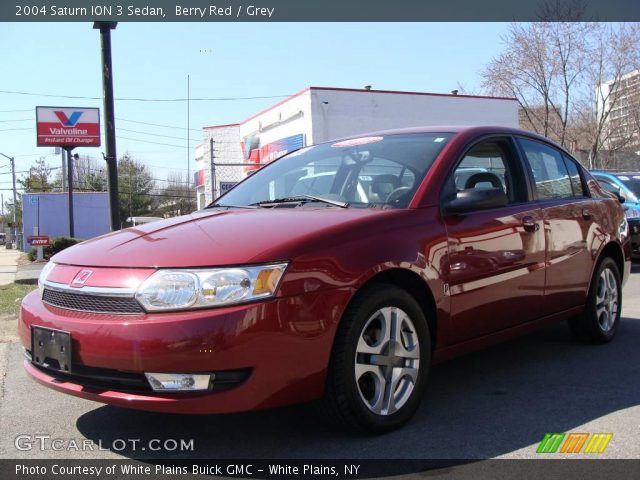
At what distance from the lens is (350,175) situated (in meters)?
3.96

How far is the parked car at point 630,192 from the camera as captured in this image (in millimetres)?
10102

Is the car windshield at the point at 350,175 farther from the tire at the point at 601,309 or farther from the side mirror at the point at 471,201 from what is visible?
the tire at the point at 601,309

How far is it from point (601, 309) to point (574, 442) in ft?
7.45

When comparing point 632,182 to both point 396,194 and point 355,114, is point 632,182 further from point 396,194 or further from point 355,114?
point 355,114

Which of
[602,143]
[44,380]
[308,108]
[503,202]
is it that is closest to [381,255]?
[503,202]

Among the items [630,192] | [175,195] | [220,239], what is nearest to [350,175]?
[220,239]

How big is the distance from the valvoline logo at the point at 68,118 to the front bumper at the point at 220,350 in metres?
29.7

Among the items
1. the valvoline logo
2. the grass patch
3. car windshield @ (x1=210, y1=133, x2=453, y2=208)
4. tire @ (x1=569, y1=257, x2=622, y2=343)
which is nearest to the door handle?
car windshield @ (x1=210, y1=133, x2=453, y2=208)

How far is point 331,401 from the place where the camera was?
298cm

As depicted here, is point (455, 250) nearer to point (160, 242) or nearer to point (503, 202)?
point (503, 202)

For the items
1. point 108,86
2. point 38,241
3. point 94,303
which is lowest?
point 38,241

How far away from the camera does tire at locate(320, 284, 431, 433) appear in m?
2.96

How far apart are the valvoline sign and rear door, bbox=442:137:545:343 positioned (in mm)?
28326

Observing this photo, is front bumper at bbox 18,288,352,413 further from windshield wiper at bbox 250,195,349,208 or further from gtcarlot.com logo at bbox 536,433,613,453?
gtcarlot.com logo at bbox 536,433,613,453
